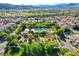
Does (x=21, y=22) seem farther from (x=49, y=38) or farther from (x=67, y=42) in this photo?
(x=67, y=42)

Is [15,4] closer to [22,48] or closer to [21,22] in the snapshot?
[21,22]

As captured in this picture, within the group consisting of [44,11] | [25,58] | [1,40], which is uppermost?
[44,11]

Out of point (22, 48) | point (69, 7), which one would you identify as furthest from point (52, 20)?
point (22, 48)

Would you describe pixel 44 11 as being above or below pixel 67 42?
above

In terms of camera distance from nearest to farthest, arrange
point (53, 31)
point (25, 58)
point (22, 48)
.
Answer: point (25, 58), point (22, 48), point (53, 31)

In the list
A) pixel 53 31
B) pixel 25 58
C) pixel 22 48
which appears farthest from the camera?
pixel 53 31

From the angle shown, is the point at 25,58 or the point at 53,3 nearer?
the point at 25,58

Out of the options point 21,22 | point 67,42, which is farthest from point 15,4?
point 67,42

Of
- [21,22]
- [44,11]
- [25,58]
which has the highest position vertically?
[44,11]

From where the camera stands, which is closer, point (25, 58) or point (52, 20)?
point (25, 58)
